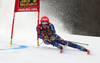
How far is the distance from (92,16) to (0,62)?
1211cm

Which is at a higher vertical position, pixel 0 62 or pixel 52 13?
pixel 52 13

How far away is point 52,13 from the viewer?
618 inches

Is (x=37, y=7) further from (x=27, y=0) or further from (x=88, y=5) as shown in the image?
(x=88, y=5)

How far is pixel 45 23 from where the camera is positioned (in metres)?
3.27

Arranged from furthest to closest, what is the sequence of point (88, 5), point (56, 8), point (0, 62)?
point (56, 8) → point (88, 5) → point (0, 62)

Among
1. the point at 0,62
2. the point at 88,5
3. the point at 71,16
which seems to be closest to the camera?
the point at 0,62

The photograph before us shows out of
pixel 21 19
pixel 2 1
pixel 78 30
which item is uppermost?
pixel 2 1

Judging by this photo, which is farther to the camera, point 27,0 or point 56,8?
→ point 56,8

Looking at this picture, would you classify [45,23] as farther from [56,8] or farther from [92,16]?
[56,8]

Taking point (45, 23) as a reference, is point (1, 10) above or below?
above

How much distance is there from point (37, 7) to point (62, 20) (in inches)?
472

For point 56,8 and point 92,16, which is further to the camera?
point 56,8

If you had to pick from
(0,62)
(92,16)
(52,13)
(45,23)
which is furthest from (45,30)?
(52,13)

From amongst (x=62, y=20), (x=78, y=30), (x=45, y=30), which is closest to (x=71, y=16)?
(x=62, y=20)
